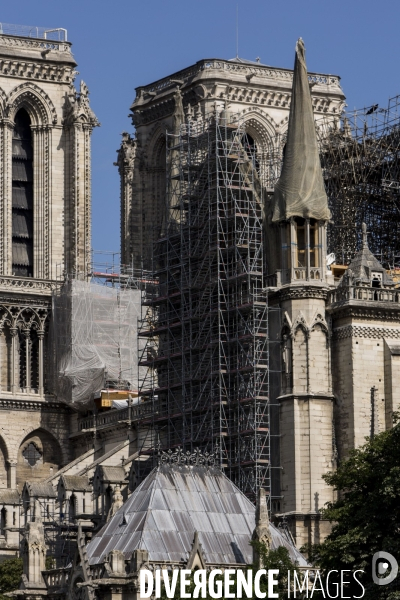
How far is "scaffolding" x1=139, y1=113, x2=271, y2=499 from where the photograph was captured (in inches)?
3531

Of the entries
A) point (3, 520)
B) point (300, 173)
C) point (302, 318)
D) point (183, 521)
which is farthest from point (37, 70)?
point (183, 521)

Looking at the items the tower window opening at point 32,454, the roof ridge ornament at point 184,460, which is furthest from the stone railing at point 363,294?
the tower window opening at point 32,454

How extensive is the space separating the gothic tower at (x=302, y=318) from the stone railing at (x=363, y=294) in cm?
69

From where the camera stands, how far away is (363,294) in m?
89.8

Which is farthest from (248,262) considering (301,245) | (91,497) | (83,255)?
(83,255)

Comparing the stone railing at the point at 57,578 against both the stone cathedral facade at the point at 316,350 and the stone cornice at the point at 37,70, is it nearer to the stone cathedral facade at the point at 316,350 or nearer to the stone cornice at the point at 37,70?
the stone cathedral facade at the point at 316,350

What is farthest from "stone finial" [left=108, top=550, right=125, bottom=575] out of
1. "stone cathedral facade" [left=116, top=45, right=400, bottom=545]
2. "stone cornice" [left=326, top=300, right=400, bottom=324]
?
"stone cornice" [left=326, top=300, right=400, bottom=324]

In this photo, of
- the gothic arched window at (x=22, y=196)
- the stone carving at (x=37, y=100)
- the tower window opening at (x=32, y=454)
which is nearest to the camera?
the tower window opening at (x=32, y=454)

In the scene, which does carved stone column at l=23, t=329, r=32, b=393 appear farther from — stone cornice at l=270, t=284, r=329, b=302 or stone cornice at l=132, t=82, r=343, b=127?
stone cornice at l=270, t=284, r=329, b=302

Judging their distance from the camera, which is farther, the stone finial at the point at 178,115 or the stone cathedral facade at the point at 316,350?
the stone finial at the point at 178,115

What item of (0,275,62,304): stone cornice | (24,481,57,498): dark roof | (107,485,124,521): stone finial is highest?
(0,275,62,304): stone cornice

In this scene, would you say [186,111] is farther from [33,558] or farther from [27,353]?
[33,558]

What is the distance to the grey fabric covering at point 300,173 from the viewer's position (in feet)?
296

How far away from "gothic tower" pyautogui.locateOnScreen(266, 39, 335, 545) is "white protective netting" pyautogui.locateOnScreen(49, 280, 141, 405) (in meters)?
17.4
